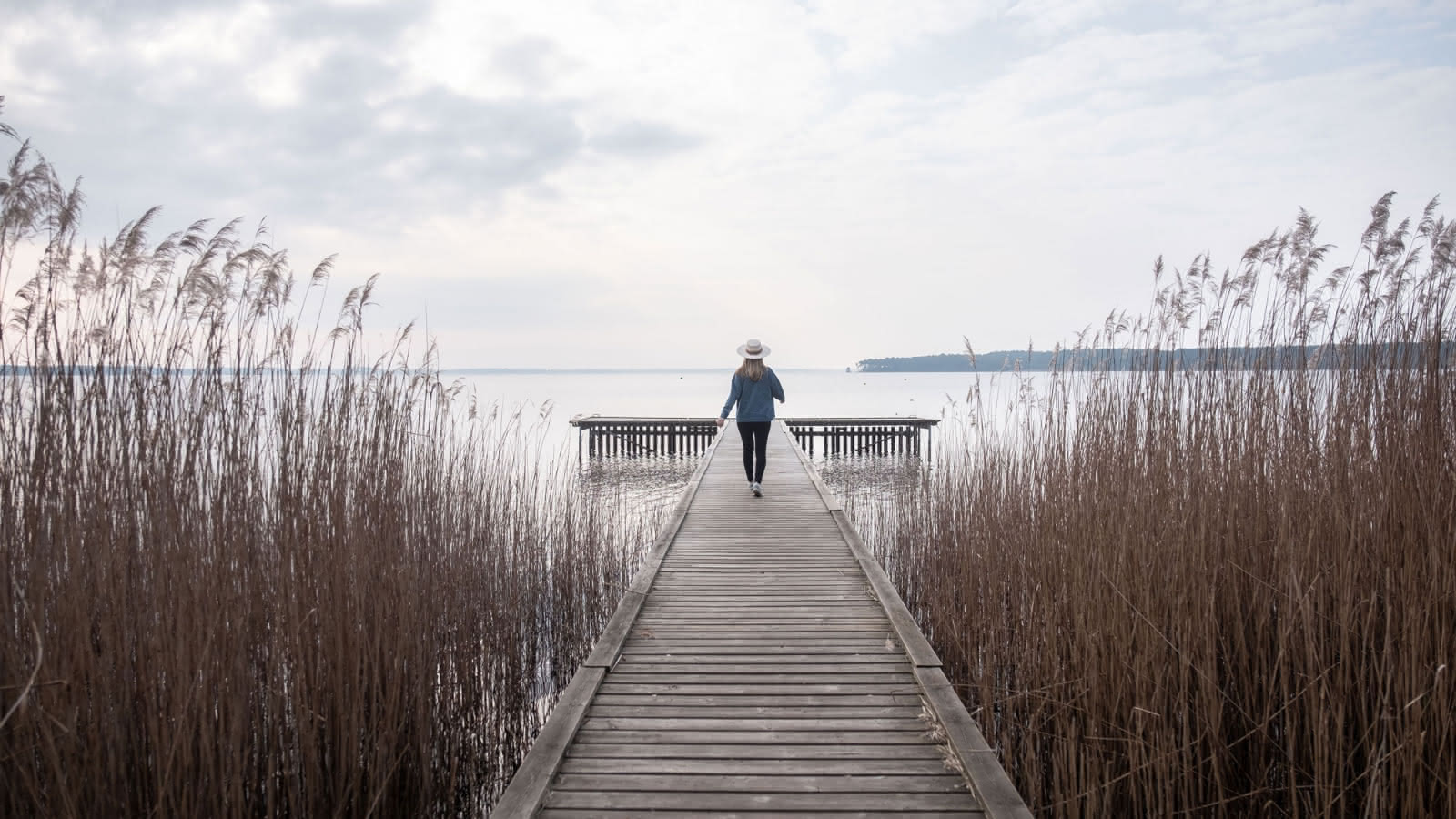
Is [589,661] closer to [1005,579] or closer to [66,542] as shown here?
[66,542]

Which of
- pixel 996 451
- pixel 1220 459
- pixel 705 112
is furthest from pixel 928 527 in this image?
pixel 705 112

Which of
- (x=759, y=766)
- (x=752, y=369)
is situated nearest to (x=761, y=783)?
(x=759, y=766)

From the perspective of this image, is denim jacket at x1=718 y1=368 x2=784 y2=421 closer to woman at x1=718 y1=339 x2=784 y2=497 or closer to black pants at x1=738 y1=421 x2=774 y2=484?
woman at x1=718 y1=339 x2=784 y2=497

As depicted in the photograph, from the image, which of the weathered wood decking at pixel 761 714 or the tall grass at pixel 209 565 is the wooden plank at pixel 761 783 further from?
the tall grass at pixel 209 565

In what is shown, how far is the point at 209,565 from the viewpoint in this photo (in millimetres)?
1910

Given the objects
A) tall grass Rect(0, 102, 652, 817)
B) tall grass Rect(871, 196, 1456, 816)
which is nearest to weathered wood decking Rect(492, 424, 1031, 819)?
tall grass Rect(871, 196, 1456, 816)

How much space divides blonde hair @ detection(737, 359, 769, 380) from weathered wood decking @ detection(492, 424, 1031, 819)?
7.43 ft

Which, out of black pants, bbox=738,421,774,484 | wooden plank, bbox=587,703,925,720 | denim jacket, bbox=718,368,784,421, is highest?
denim jacket, bbox=718,368,784,421

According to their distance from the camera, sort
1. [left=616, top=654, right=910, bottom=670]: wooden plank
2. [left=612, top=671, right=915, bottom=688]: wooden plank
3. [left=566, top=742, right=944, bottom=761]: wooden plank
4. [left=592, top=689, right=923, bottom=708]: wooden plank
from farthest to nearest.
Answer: [left=616, top=654, right=910, bottom=670]: wooden plank → [left=612, top=671, right=915, bottom=688]: wooden plank → [left=592, top=689, right=923, bottom=708]: wooden plank → [left=566, top=742, right=944, bottom=761]: wooden plank

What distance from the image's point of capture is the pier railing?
50.6 ft

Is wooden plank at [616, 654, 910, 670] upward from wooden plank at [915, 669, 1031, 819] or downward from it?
downward

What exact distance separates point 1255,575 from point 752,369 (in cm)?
450

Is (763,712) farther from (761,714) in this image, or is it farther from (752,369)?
(752,369)

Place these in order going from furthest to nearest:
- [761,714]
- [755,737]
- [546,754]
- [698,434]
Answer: [698,434]
[761,714]
[755,737]
[546,754]
